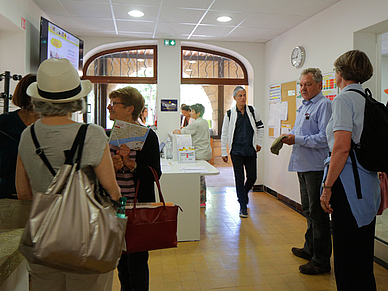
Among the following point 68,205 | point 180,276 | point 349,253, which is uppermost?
point 68,205

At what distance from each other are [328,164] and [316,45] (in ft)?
9.51

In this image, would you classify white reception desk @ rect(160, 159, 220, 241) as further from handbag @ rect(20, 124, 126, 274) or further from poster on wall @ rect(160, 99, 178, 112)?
poster on wall @ rect(160, 99, 178, 112)

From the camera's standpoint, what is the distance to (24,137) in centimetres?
124

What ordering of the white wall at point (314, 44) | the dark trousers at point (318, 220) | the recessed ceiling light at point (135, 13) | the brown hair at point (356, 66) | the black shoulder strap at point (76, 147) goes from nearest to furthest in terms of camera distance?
the black shoulder strap at point (76, 147) < the brown hair at point (356, 66) < the dark trousers at point (318, 220) < the white wall at point (314, 44) < the recessed ceiling light at point (135, 13)

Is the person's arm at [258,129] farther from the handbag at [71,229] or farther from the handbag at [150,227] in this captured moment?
the handbag at [71,229]

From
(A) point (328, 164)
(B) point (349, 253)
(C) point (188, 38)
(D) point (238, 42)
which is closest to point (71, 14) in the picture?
(C) point (188, 38)

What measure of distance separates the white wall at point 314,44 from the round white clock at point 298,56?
0.22 feet

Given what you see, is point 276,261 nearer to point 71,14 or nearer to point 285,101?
point 285,101

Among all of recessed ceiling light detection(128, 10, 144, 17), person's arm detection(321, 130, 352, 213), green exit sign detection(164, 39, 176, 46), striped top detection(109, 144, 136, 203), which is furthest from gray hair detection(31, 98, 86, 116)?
green exit sign detection(164, 39, 176, 46)

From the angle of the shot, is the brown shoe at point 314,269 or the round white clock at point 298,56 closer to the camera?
the brown shoe at point 314,269

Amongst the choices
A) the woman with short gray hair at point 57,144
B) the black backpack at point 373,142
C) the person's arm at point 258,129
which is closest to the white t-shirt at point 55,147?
the woman with short gray hair at point 57,144

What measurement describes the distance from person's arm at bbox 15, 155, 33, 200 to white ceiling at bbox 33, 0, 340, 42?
128 inches

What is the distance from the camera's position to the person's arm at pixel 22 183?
4.24 feet

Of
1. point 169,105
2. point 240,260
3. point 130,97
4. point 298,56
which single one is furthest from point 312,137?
point 169,105
